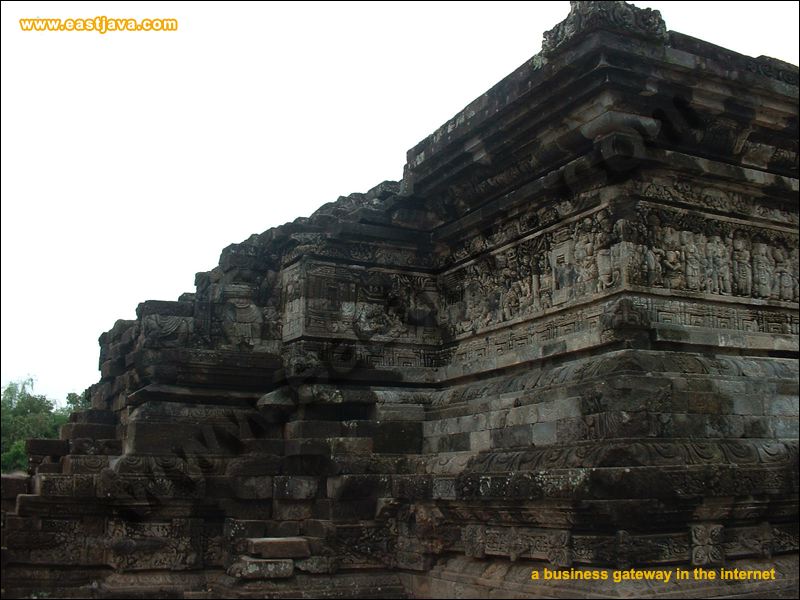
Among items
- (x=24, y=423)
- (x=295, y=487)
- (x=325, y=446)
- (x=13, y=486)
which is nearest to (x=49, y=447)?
(x=13, y=486)

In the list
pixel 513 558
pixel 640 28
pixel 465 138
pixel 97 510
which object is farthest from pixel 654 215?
pixel 97 510

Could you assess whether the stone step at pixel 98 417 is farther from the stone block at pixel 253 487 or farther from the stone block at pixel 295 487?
the stone block at pixel 295 487

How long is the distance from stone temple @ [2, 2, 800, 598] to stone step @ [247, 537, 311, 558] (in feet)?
0.16

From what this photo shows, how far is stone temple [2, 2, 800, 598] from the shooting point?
845 centimetres

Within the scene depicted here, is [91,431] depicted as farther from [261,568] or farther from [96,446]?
[261,568]

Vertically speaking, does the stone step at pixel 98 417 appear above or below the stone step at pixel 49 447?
above

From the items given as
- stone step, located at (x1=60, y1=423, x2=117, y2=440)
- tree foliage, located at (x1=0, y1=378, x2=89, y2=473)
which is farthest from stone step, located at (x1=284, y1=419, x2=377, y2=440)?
tree foliage, located at (x1=0, y1=378, x2=89, y2=473)

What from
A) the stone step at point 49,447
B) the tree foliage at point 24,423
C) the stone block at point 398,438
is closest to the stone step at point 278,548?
the stone block at point 398,438

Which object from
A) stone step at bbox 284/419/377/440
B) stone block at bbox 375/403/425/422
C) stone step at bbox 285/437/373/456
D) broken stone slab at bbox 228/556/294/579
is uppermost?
stone block at bbox 375/403/425/422

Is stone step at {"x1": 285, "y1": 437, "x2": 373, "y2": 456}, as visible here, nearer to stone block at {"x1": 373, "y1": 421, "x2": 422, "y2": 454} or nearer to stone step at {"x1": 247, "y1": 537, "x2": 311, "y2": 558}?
stone block at {"x1": 373, "y1": 421, "x2": 422, "y2": 454}

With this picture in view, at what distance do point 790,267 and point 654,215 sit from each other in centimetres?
216

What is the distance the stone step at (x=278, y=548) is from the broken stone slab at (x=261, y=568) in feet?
0.25

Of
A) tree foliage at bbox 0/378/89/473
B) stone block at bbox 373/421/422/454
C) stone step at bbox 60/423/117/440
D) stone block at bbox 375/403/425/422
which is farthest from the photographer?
tree foliage at bbox 0/378/89/473

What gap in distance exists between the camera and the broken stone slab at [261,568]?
991 cm
